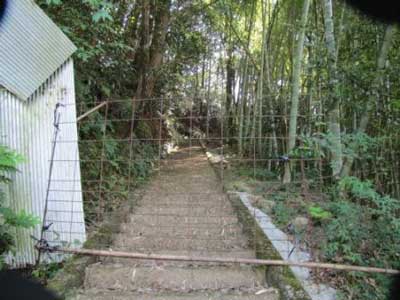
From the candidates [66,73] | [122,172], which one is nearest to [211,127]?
[122,172]

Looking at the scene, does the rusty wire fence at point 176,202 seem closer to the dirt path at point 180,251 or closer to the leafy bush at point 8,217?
the dirt path at point 180,251

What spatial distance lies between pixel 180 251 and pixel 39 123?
1.56 metres

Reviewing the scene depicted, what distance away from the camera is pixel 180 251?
114 inches

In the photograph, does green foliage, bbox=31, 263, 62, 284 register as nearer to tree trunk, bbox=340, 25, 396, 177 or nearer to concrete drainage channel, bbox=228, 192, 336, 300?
concrete drainage channel, bbox=228, 192, 336, 300

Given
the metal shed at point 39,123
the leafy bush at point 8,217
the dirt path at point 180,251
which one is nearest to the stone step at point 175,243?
the dirt path at point 180,251

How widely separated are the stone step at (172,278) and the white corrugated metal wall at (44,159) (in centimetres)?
34

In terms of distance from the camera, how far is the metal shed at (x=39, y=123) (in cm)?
213

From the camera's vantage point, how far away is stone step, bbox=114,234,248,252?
9.71ft

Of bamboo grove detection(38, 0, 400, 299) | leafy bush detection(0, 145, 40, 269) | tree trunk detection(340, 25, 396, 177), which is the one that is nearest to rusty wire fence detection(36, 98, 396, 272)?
bamboo grove detection(38, 0, 400, 299)

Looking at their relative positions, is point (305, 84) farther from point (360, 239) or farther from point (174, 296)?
point (174, 296)

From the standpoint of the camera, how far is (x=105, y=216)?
349 cm

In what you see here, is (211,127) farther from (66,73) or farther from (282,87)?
(66,73)

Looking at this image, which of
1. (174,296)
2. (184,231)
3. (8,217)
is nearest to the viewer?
(8,217)

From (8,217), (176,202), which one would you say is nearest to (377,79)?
(176,202)
